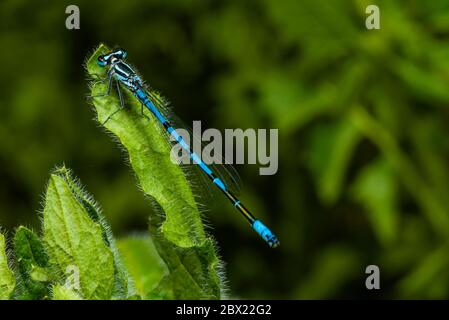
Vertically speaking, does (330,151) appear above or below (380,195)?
above

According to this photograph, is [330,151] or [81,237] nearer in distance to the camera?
[81,237]

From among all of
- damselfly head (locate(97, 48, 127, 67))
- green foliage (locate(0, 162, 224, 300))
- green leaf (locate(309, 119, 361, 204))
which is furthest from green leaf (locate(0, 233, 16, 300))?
green leaf (locate(309, 119, 361, 204))

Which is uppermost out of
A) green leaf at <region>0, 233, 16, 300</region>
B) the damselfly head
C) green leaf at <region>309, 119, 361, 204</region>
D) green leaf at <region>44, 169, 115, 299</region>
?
green leaf at <region>309, 119, 361, 204</region>

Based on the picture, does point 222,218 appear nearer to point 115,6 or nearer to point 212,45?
point 212,45

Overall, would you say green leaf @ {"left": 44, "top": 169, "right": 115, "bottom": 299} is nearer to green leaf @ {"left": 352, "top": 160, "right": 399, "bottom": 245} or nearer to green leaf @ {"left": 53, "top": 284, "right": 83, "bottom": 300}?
green leaf @ {"left": 53, "top": 284, "right": 83, "bottom": 300}

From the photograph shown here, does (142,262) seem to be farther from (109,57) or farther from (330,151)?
(330,151)

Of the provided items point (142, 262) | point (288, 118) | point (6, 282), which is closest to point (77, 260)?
point (6, 282)
